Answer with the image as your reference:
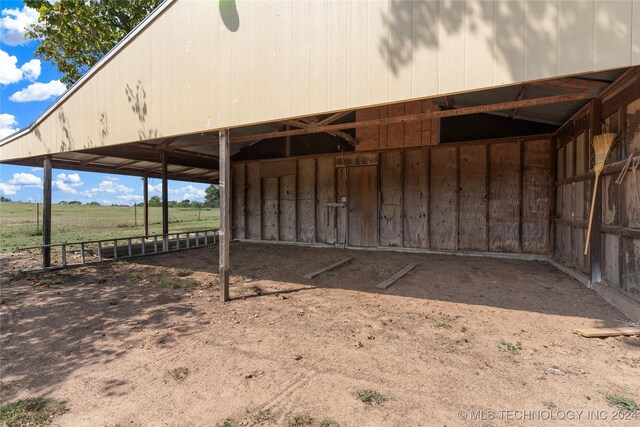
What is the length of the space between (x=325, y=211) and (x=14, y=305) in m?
6.69

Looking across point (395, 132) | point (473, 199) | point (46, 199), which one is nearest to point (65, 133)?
point (46, 199)

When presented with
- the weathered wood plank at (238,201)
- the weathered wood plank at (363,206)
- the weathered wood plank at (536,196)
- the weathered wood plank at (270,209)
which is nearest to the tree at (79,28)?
the weathered wood plank at (238,201)

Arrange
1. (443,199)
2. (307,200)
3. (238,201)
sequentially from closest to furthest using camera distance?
(443,199) < (307,200) < (238,201)

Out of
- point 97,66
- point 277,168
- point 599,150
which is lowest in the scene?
point 599,150

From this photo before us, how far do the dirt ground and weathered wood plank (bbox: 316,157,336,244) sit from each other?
3773mm

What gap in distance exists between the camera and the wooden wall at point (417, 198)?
6.82 metres

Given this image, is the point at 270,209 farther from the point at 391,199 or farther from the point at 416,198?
the point at 416,198

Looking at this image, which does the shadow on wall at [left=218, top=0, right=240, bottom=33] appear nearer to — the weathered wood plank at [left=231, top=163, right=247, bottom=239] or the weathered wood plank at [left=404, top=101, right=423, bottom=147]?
the weathered wood plank at [left=404, top=101, right=423, bottom=147]

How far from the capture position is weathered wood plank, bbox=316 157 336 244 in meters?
8.86

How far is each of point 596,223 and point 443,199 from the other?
350 centimetres

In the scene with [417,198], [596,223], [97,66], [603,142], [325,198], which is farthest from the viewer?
[325,198]

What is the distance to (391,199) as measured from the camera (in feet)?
26.6

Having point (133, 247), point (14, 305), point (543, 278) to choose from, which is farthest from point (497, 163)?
point (133, 247)

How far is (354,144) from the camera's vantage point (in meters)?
8.29
